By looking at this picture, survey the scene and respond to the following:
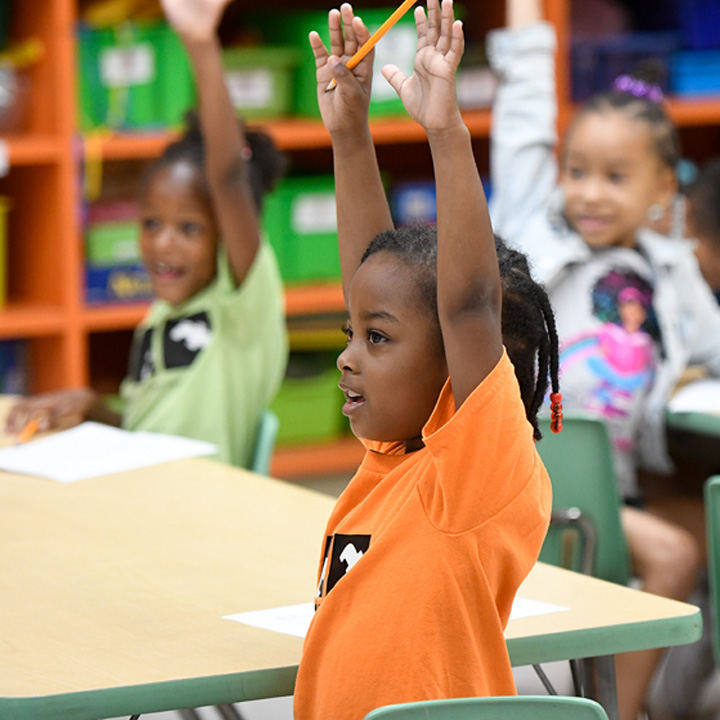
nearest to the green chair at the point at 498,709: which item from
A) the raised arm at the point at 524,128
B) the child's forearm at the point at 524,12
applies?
the raised arm at the point at 524,128

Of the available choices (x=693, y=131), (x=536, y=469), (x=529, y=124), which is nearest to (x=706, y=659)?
(x=529, y=124)

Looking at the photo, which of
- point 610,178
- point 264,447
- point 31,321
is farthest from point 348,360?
point 31,321

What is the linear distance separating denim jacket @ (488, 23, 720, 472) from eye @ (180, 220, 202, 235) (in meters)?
0.58

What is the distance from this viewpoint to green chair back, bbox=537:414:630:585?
1874 millimetres

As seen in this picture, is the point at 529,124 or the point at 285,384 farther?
the point at 285,384

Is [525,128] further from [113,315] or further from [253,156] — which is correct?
[113,315]

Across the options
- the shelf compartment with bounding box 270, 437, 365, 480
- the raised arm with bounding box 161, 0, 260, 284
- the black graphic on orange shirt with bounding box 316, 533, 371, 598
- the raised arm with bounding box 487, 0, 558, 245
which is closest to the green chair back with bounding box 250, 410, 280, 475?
the raised arm with bounding box 161, 0, 260, 284

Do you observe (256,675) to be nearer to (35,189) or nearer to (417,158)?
(35,189)

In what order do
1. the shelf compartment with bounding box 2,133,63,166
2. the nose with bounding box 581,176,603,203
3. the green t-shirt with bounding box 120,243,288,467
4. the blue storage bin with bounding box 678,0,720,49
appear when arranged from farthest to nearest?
the blue storage bin with bounding box 678,0,720,49 < the shelf compartment with bounding box 2,133,63,166 < the nose with bounding box 581,176,603,203 < the green t-shirt with bounding box 120,243,288,467

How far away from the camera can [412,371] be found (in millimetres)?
1031

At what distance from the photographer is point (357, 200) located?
122cm

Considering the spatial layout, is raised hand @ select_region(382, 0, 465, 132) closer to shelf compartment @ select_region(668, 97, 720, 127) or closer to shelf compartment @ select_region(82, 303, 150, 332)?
shelf compartment @ select_region(82, 303, 150, 332)

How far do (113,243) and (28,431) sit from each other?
1.26 metres

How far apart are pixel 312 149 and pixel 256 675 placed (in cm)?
287
